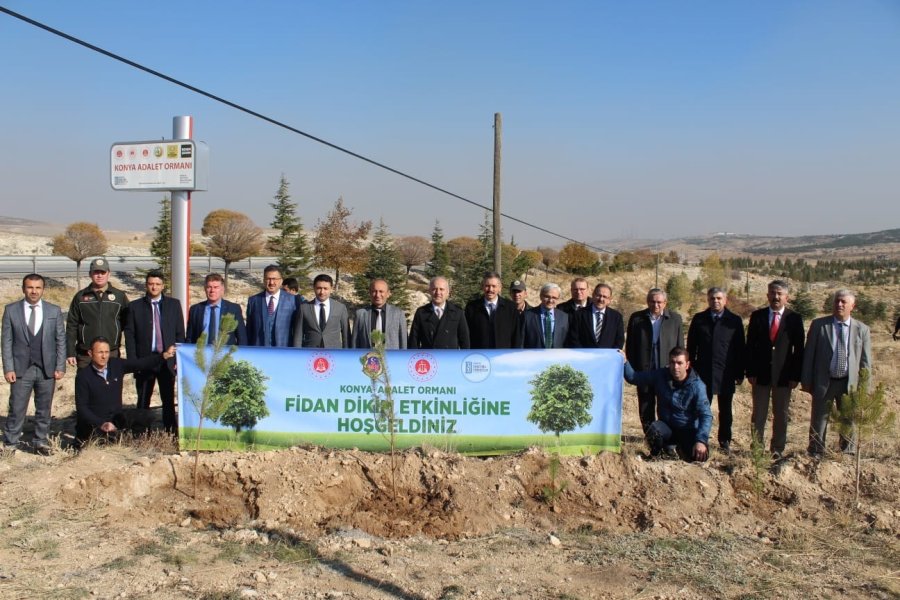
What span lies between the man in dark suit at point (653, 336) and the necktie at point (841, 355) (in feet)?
4.92

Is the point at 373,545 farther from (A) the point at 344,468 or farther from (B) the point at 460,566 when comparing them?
(A) the point at 344,468

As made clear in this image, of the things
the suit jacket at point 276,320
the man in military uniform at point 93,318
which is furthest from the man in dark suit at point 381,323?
the man in military uniform at point 93,318

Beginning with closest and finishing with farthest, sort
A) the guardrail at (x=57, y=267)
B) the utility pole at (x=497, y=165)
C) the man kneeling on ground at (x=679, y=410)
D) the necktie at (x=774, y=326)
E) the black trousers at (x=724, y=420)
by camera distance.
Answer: the man kneeling on ground at (x=679, y=410)
the necktie at (x=774, y=326)
the black trousers at (x=724, y=420)
the utility pole at (x=497, y=165)
the guardrail at (x=57, y=267)

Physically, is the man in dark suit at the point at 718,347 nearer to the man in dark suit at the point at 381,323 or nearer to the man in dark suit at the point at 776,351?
the man in dark suit at the point at 776,351

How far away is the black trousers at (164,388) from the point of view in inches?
296

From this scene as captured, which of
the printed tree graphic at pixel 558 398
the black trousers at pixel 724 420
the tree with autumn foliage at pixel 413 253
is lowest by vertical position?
the black trousers at pixel 724 420

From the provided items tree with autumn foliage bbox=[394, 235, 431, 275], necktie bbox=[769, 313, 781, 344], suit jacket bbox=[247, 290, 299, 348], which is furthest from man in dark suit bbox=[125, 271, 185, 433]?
tree with autumn foliage bbox=[394, 235, 431, 275]

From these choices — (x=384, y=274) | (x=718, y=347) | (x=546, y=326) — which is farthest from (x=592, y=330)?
(x=384, y=274)

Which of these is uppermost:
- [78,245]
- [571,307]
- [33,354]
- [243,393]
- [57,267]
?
[78,245]

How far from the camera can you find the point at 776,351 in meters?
7.20

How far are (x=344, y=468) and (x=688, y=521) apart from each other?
3196 millimetres

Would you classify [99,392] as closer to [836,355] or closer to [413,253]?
[836,355]

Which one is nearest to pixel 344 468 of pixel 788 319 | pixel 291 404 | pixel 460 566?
pixel 291 404

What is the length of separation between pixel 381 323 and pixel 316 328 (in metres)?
0.75
